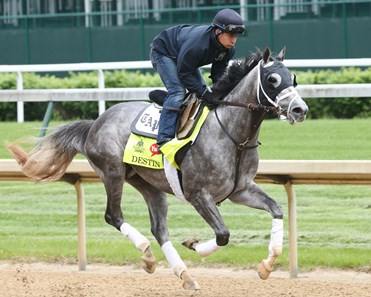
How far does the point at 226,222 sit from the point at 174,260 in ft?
7.62

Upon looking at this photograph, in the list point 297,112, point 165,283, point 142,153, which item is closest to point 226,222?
point 165,283

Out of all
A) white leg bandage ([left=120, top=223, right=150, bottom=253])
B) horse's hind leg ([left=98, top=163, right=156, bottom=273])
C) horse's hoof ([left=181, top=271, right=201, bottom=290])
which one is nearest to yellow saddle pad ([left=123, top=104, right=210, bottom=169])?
horse's hind leg ([left=98, top=163, right=156, bottom=273])

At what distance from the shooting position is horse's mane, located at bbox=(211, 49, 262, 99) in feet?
23.7

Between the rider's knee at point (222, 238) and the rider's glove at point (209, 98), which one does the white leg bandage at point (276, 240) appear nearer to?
the rider's knee at point (222, 238)

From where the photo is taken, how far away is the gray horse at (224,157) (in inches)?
272

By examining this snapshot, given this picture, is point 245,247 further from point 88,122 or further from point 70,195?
point 70,195

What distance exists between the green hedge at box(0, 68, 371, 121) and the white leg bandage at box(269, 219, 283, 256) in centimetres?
663

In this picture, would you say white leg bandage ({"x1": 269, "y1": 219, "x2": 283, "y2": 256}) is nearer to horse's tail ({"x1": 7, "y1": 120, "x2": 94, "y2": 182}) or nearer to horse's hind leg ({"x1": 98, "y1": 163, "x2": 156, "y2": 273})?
horse's hind leg ({"x1": 98, "y1": 163, "x2": 156, "y2": 273})

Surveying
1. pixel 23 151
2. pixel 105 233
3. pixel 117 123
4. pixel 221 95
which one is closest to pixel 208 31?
pixel 221 95

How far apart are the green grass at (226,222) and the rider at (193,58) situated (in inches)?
61.9

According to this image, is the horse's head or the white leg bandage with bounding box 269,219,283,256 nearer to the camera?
the horse's head

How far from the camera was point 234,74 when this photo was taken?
7.27 meters

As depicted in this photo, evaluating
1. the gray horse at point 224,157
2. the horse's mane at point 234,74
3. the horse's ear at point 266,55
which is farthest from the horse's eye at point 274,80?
the horse's mane at point 234,74

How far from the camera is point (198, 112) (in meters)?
7.28
